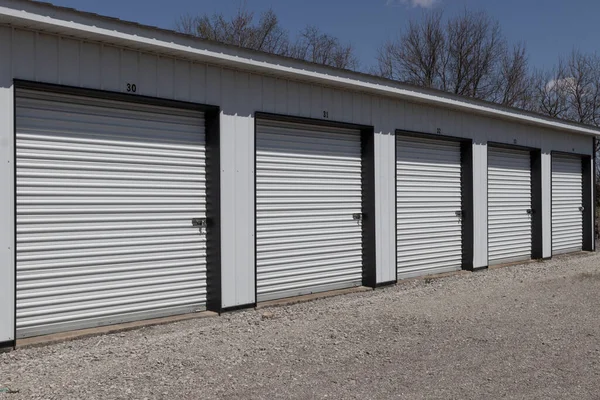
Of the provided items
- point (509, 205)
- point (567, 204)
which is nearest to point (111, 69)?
point (509, 205)

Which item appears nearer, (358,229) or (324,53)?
(358,229)

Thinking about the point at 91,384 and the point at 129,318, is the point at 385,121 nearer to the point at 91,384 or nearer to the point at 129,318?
the point at 129,318

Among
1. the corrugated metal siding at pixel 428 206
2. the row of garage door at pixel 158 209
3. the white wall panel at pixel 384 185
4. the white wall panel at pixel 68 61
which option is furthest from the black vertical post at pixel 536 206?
the white wall panel at pixel 68 61

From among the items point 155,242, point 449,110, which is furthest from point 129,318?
point 449,110

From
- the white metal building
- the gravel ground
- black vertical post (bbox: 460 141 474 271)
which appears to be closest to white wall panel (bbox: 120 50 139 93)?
the white metal building

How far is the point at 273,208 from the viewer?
829 centimetres

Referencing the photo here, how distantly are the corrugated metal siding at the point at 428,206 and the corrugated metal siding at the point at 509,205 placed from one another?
1.21 m

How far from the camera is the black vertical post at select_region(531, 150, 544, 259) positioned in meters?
13.5

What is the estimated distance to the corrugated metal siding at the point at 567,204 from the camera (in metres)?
14.3

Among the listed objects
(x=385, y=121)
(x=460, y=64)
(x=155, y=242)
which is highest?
(x=460, y=64)

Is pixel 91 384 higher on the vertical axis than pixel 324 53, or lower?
lower

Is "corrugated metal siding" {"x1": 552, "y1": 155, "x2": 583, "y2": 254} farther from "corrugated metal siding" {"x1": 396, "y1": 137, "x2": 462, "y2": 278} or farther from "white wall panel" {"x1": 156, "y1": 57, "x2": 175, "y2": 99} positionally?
"white wall panel" {"x1": 156, "y1": 57, "x2": 175, "y2": 99}

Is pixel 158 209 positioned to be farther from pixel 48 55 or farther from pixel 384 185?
pixel 384 185

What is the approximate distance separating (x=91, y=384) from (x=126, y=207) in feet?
8.48
